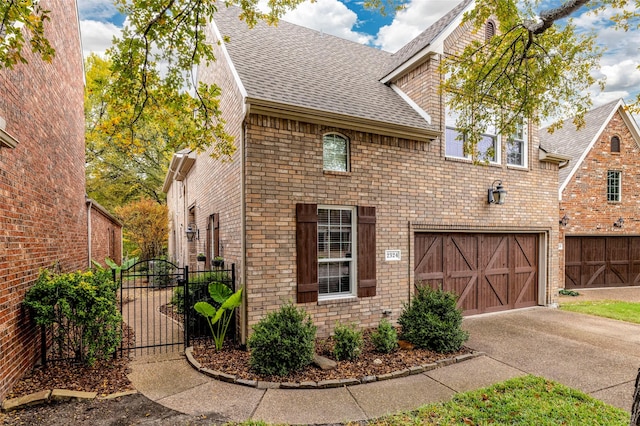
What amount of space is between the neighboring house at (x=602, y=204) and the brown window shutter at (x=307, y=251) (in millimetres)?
11648

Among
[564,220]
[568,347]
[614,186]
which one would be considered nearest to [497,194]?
[568,347]

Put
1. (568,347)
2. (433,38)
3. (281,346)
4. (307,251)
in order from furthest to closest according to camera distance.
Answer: (433,38), (307,251), (568,347), (281,346)

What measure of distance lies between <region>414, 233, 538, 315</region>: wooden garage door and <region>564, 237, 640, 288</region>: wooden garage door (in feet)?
18.7

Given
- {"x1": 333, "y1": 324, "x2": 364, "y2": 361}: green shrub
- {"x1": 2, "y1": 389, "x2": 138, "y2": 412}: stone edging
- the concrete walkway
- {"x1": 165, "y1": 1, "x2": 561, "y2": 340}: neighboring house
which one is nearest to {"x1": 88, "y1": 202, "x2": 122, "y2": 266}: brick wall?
{"x1": 165, "y1": 1, "x2": 561, "y2": 340}: neighboring house

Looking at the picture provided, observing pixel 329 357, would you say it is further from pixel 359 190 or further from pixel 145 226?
pixel 145 226

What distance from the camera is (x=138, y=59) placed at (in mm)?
5117

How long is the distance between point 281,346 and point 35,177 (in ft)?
15.9

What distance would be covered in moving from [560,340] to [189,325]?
7454 mm

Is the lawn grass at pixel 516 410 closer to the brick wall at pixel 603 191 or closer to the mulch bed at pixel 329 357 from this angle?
the mulch bed at pixel 329 357

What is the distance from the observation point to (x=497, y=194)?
8641 millimetres

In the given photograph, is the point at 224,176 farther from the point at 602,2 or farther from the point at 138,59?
the point at 602,2

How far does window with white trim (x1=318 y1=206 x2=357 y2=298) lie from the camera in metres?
6.93

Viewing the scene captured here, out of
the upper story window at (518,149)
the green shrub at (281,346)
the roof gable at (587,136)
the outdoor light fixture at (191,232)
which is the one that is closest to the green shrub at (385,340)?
the green shrub at (281,346)

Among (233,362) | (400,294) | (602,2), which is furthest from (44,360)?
(602,2)
